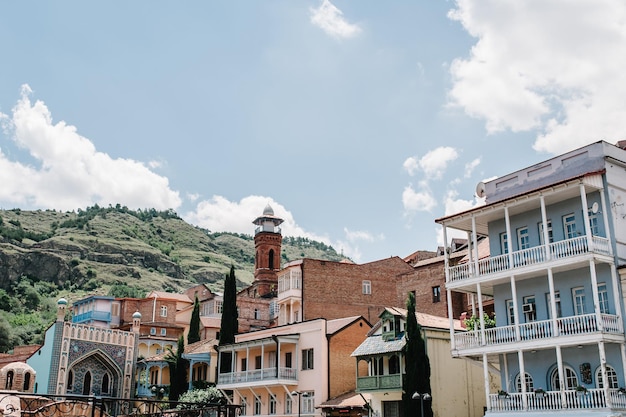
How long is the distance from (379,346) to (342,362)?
5760 mm

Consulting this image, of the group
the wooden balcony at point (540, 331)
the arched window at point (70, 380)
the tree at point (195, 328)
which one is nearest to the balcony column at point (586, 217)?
the wooden balcony at point (540, 331)

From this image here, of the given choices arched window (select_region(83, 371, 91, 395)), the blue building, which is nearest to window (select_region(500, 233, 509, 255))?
the blue building

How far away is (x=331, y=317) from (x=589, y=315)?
31.5m

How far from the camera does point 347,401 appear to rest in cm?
3694

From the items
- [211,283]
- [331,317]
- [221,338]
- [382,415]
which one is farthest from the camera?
[211,283]

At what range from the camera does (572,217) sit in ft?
85.1

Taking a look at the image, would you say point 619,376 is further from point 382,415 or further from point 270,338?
point 270,338

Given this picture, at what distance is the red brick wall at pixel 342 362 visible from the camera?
39219 mm

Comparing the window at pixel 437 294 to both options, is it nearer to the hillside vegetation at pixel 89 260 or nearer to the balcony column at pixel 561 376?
the balcony column at pixel 561 376

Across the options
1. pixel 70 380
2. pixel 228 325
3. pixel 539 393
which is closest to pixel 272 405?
pixel 228 325

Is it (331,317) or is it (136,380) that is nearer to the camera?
(331,317)

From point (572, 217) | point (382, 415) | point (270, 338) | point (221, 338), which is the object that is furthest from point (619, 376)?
point (221, 338)

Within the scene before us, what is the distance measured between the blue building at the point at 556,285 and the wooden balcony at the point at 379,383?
225 inches

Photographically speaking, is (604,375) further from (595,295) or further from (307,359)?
(307,359)
